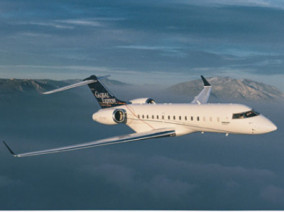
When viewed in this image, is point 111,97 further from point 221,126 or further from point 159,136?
point 221,126

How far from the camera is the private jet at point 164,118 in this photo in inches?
1415

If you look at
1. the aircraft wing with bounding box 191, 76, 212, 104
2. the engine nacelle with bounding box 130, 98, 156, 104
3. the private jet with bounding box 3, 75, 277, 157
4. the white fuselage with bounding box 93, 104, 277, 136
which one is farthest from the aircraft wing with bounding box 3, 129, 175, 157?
the aircraft wing with bounding box 191, 76, 212, 104

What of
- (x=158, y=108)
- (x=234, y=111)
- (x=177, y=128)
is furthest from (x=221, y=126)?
(x=158, y=108)

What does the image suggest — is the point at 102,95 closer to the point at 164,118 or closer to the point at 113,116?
the point at 113,116

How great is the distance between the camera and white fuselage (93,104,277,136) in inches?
1416

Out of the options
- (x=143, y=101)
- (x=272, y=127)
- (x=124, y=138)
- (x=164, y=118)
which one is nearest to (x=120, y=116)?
(x=143, y=101)

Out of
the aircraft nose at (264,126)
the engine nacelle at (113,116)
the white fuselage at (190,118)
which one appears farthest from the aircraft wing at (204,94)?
the aircraft nose at (264,126)

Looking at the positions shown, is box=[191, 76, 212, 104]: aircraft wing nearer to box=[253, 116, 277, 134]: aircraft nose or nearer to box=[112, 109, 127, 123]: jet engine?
box=[112, 109, 127, 123]: jet engine

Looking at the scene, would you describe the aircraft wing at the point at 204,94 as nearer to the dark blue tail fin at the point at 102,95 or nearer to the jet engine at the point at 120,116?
the jet engine at the point at 120,116

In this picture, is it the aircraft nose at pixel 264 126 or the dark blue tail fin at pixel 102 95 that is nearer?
the aircraft nose at pixel 264 126

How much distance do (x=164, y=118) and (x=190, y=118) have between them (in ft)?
11.5

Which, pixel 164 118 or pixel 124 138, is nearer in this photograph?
pixel 124 138

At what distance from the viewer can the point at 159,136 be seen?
38312mm

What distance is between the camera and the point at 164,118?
40.6 metres
